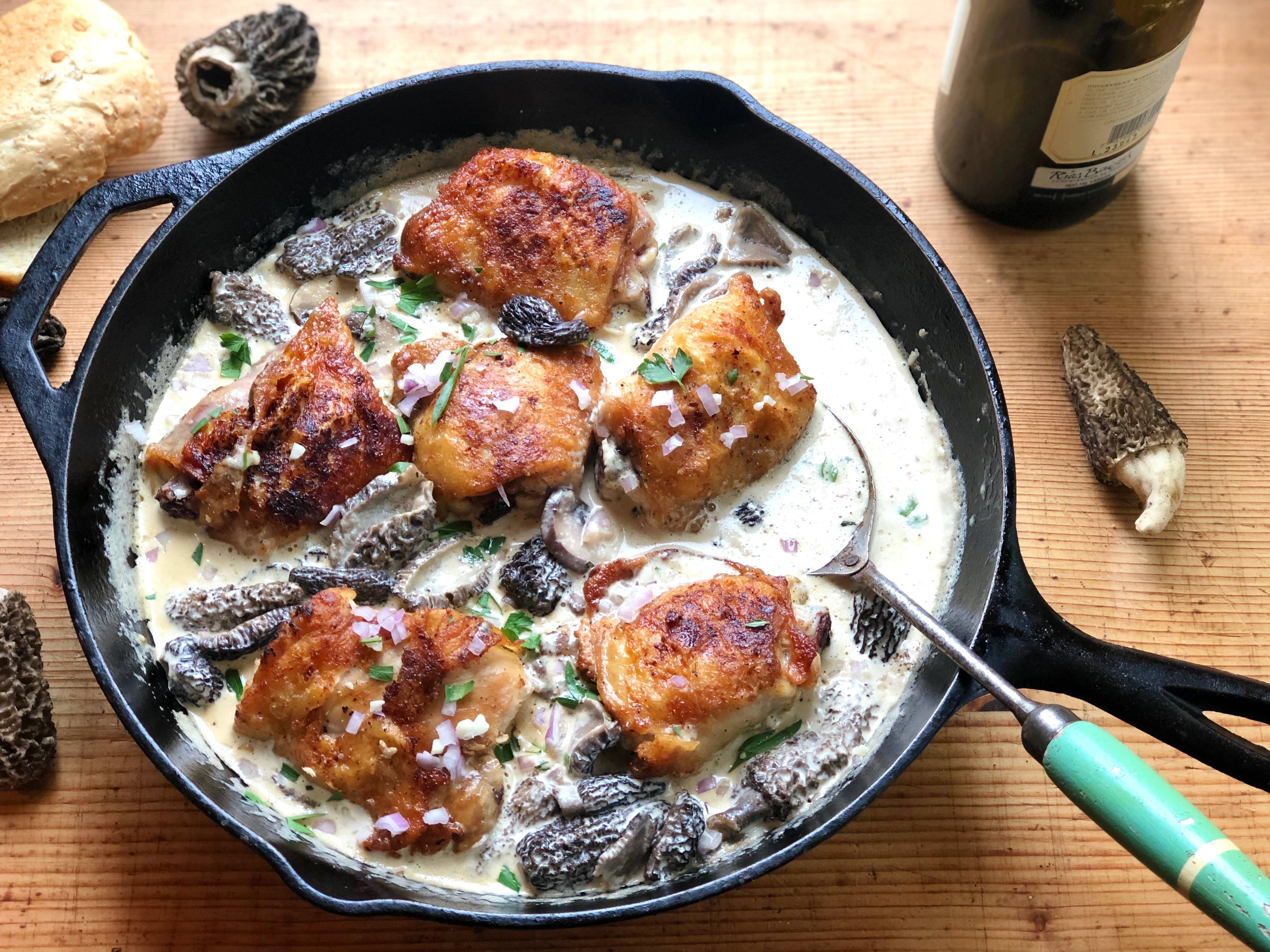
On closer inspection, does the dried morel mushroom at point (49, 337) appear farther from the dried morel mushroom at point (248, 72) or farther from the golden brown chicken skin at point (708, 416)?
the golden brown chicken skin at point (708, 416)

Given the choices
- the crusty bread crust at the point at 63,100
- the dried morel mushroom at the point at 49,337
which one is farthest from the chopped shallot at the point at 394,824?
the crusty bread crust at the point at 63,100

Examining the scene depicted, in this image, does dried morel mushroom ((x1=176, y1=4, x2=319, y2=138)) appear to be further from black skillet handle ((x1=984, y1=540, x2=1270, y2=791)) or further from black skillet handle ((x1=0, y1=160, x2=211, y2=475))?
black skillet handle ((x1=984, y1=540, x2=1270, y2=791))

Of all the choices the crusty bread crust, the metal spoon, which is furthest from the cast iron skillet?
the crusty bread crust

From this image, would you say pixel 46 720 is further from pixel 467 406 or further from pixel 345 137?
pixel 345 137

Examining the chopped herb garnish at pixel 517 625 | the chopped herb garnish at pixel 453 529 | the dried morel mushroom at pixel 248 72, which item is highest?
the dried morel mushroom at pixel 248 72

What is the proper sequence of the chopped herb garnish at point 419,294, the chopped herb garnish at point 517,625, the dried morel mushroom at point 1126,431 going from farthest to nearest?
the chopped herb garnish at point 419,294
the dried morel mushroom at point 1126,431
the chopped herb garnish at point 517,625

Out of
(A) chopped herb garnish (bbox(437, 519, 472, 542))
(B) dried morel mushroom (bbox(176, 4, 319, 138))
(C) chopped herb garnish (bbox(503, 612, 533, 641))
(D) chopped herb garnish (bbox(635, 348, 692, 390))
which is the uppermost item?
(B) dried morel mushroom (bbox(176, 4, 319, 138))

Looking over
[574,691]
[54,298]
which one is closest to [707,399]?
[574,691]
